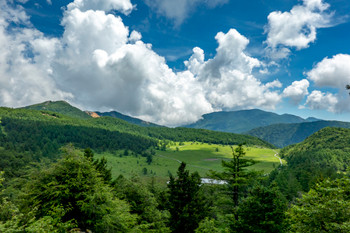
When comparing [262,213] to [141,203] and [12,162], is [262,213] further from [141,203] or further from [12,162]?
[12,162]

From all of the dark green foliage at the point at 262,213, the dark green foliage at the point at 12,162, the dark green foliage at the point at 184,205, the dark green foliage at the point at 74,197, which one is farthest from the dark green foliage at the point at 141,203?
the dark green foliage at the point at 12,162

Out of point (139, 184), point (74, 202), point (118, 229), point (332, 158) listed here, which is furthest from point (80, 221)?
point (332, 158)

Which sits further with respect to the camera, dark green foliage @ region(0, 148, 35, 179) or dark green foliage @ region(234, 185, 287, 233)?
dark green foliage @ region(0, 148, 35, 179)

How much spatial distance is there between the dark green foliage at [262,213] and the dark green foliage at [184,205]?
45.8ft

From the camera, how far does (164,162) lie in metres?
200

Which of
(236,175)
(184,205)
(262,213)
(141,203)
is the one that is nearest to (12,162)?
(141,203)

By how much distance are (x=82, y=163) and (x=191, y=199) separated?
19805 mm

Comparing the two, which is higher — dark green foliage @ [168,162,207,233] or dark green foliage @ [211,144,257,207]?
dark green foliage @ [211,144,257,207]

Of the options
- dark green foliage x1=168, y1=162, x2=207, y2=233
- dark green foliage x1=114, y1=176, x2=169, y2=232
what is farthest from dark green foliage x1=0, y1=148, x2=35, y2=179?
dark green foliage x1=168, y1=162, x2=207, y2=233

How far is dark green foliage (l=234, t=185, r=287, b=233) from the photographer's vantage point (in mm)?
15466

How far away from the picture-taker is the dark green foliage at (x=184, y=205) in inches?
1135

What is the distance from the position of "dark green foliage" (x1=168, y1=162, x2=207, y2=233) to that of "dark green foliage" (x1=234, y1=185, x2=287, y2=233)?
14.0 meters

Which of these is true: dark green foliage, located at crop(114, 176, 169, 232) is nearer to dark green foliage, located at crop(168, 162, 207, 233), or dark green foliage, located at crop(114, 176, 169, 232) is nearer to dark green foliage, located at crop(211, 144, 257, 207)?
dark green foliage, located at crop(168, 162, 207, 233)

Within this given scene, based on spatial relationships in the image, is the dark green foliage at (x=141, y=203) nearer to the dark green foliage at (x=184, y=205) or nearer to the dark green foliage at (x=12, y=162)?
the dark green foliage at (x=184, y=205)
